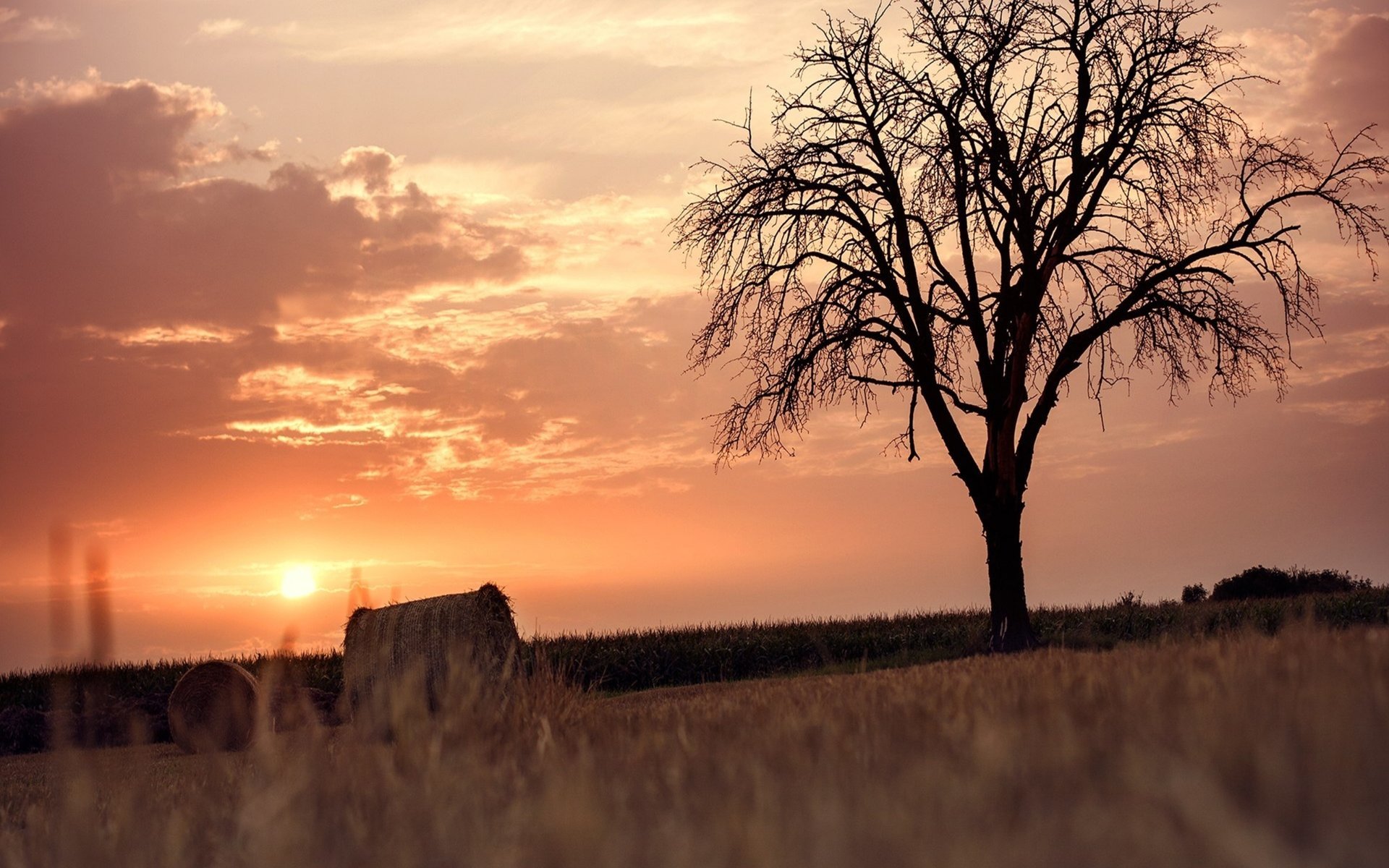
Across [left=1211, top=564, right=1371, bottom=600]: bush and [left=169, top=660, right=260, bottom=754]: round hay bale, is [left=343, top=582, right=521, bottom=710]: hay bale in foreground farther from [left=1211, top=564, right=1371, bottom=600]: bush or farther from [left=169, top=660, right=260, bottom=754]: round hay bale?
[left=1211, top=564, right=1371, bottom=600]: bush

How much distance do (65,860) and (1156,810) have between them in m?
2.46

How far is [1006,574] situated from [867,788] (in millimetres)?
18395

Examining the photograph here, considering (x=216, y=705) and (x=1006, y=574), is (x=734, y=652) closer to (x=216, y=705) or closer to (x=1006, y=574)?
(x=1006, y=574)

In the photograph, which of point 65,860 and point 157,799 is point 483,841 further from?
point 157,799

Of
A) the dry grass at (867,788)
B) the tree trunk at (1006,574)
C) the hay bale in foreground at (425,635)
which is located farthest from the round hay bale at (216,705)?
the dry grass at (867,788)

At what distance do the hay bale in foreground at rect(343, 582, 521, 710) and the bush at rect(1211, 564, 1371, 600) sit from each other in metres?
25.1

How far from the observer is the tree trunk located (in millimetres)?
19922

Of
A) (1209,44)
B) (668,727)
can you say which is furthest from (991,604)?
(668,727)

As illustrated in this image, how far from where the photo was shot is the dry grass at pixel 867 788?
73.8 inches

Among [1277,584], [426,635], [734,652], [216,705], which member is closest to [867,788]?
[426,635]

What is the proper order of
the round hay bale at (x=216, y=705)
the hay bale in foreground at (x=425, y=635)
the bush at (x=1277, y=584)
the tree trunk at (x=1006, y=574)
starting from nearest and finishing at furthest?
the hay bale in foreground at (x=425, y=635)
the round hay bale at (x=216, y=705)
the tree trunk at (x=1006, y=574)
the bush at (x=1277, y=584)

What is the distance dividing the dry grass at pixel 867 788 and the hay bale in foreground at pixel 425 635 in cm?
1079

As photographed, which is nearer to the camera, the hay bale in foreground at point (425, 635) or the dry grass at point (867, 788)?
the dry grass at point (867, 788)

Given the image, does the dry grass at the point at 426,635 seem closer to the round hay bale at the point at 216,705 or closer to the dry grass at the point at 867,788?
the round hay bale at the point at 216,705
